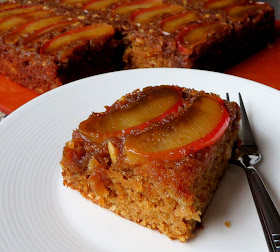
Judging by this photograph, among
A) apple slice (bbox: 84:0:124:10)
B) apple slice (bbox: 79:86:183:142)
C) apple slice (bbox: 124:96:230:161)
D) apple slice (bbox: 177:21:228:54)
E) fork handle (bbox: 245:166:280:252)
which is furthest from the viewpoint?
apple slice (bbox: 84:0:124:10)

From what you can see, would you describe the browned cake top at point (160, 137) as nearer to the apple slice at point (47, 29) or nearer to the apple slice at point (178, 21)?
the apple slice at point (178, 21)

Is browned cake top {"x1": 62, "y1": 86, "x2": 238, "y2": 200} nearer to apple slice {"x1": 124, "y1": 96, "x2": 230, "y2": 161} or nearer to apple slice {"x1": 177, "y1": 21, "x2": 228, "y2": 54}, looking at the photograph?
apple slice {"x1": 124, "y1": 96, "x2": 230, "y2": 161}

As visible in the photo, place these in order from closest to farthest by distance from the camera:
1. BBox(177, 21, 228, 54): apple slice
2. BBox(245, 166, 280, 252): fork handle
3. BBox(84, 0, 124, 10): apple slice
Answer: BBox(245, 166, 280, 252): fork handle, BBox(177, 21, 228, 54): apple slice, BBox(84, 0, 124, 10): apple slice

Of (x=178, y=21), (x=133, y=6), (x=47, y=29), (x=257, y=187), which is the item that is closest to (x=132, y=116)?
(x=257, y=187)

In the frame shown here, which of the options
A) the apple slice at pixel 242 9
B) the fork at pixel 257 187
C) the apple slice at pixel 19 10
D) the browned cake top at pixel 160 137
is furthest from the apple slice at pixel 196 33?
the apple slice at pixel 19 10

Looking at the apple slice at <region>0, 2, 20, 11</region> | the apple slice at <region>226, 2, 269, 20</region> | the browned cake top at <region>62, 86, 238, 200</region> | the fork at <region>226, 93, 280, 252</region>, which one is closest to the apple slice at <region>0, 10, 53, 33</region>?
the apple slice at <region>0, 2, 20, 11</region>
